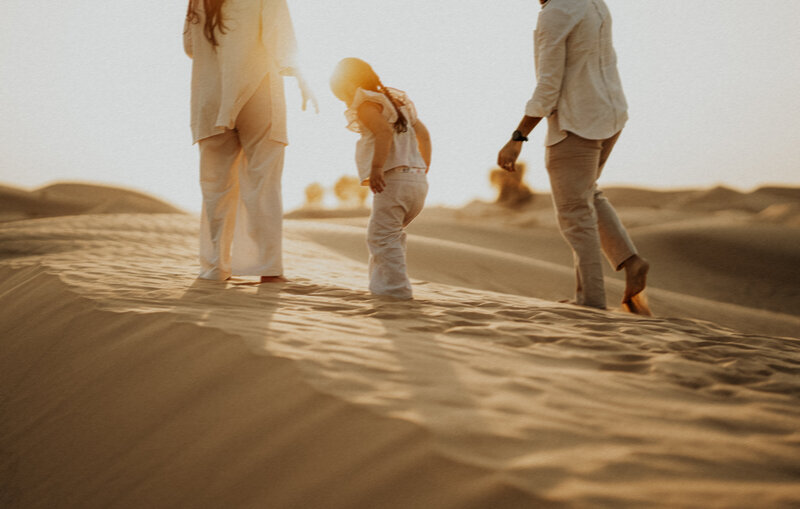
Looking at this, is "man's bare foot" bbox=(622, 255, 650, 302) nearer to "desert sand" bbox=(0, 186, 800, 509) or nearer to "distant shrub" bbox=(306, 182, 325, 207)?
"desert sand" bbox=(0, 186, 800, 509)

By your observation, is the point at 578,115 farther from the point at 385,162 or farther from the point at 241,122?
the point at 241,122

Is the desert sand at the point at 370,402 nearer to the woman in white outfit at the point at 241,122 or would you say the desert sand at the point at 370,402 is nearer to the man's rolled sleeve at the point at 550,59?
the woman in white outfit at the point at 241,122

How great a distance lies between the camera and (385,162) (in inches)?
135

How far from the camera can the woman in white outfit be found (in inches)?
149

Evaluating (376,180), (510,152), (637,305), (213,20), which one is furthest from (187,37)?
(637,305)

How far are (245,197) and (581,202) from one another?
216 cm

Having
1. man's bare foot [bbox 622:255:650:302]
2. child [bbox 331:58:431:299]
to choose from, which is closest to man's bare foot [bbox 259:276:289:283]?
child [bbox 331:58:431:299]

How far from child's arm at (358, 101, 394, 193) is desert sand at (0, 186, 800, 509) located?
0.69 metres

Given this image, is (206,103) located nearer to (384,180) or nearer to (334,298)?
(384,180)

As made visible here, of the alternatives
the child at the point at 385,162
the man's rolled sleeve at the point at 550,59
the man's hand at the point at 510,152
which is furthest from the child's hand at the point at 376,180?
the man's rolled sleeve at the point at 550,59

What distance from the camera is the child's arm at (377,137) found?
333 centimetres

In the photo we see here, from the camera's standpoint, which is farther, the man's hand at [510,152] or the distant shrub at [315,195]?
the distant shrub at [315,195]

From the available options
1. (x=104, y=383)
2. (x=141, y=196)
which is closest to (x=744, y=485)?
(x=104, y=383)

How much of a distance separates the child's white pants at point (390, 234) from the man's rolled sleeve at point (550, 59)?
34.1 inches
